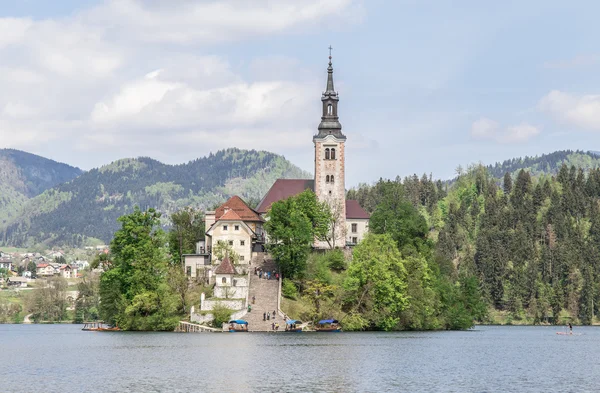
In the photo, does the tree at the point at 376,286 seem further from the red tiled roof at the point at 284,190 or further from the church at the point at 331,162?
the red tiled roof at the point at 284,190

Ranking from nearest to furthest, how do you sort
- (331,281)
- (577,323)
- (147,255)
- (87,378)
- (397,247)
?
(87,378)
(147,255)
(331,281)
(397,247)
(577,323)

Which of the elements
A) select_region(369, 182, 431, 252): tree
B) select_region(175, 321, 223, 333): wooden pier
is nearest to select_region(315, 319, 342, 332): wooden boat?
select_region(175, 321, 223, 333): wooden pier

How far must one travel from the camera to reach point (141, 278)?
106312mm

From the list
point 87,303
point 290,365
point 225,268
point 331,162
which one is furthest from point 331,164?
point 87,303

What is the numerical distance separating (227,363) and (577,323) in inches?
5326

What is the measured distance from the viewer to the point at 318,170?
133000 millimetres

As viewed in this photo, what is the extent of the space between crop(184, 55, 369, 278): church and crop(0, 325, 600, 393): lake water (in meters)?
24.6

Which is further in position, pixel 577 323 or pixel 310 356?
pixel 577 323

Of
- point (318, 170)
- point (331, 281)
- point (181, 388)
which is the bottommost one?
point (181, 388)

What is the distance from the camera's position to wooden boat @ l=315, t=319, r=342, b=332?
109875 mm

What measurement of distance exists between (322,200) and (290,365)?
2653 inches

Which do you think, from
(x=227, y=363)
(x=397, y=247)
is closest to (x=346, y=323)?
(x=397, y=247)

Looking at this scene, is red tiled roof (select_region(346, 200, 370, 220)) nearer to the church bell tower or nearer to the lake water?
the church bell tower

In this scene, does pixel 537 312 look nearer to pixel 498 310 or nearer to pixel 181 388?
Result: pixel 498 310
